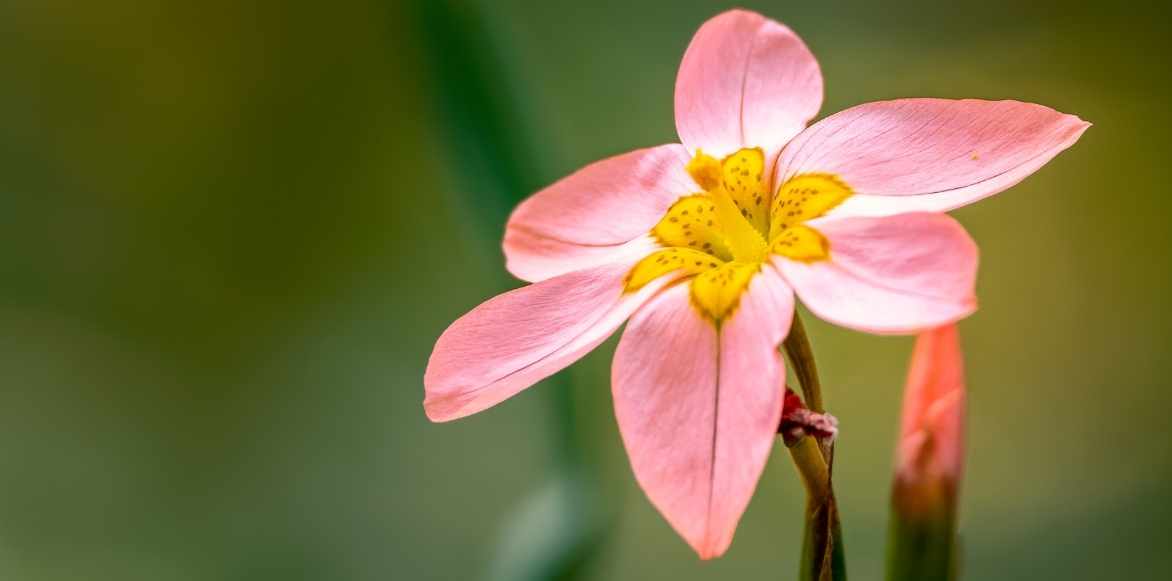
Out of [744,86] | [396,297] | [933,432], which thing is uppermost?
[744,86]

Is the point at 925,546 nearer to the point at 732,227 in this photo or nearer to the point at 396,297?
the point at 732,227

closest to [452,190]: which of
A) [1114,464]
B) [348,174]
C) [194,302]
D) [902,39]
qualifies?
[348,174]

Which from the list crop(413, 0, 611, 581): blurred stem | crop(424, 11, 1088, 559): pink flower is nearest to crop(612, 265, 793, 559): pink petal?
crop(424, 11, 1088, 559): pink flower

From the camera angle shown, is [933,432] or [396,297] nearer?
[933,432]

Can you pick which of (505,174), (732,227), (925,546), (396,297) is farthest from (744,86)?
(396,297)

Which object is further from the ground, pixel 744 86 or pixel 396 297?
pixel 744 86

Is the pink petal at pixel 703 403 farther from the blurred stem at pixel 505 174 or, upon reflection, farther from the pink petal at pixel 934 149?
Result: the blurred stem at pixel 505 174
